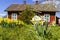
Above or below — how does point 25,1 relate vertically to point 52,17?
above

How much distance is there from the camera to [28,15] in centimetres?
2952

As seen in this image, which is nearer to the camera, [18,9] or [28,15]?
[28,15]

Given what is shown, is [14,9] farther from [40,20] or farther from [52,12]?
[40,20]

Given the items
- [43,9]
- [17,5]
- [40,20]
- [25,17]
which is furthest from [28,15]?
[40,20]

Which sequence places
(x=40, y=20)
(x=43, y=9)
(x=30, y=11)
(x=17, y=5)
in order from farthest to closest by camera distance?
1. (x=17, y=5)
2. (x=43, y=9)
3. (x=30, y=11)
4. (x=40, y=20)

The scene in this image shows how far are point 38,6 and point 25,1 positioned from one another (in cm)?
238

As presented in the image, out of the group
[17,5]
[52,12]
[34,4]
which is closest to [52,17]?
[52,12]

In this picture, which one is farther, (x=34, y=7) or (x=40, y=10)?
(x=34, y=7)

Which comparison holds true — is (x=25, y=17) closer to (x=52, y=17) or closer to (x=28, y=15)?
(x=28, y=15)

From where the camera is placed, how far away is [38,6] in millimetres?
37125

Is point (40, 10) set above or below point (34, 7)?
below

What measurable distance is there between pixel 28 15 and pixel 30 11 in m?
0.59

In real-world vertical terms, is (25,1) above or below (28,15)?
above

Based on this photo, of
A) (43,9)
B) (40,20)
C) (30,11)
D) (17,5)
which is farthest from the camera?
(17,5)
